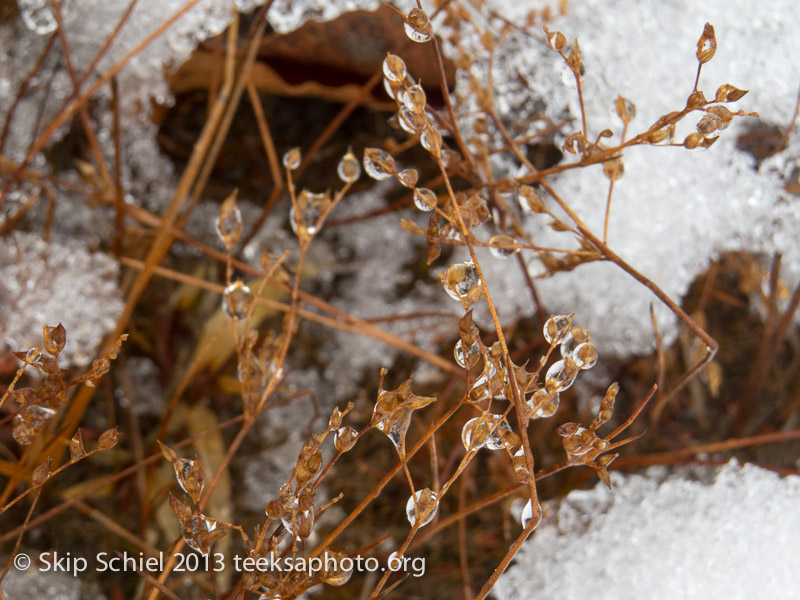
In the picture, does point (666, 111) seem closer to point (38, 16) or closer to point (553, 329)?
point (553, 329)

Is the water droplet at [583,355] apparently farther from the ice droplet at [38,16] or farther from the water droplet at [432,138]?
the ice droplet at [38,16]

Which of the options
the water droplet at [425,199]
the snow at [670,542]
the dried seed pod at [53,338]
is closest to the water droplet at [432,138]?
the water droplet at [425,199]

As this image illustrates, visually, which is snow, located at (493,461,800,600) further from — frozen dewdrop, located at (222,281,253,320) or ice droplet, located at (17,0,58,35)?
ice droplet, located at (17,0,58,35)

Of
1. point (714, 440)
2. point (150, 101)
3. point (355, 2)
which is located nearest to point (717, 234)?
point (714, 440)

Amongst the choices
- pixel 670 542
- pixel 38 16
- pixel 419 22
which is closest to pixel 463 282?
pixel 419 22

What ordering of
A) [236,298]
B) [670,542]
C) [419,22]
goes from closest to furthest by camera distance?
[419,22]
[236,298]
[670,542]

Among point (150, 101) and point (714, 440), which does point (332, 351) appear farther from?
point (714, 440)

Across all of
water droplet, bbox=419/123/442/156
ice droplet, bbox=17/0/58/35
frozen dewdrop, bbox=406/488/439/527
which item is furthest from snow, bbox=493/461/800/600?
ice droplet, bbox=17/0/58/35
